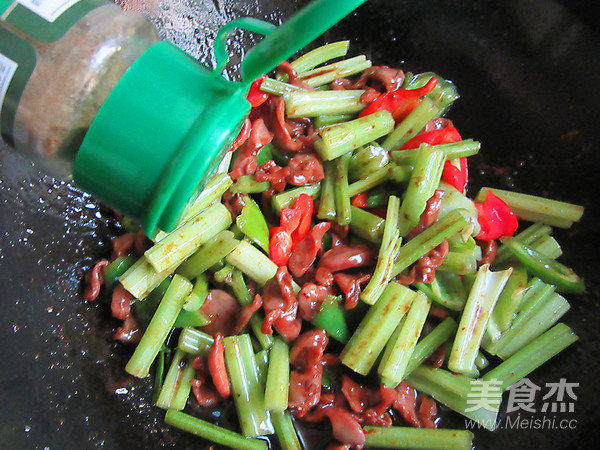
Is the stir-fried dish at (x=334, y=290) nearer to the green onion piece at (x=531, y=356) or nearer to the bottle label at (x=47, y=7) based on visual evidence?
the green onion piece at (x=531, y=356)

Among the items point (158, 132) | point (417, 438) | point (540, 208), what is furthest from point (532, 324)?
point (158, 132)

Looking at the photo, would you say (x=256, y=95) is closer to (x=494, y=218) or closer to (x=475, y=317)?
(x=494, y=218)

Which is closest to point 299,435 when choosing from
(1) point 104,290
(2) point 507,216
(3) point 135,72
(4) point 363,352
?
(4) point 363,352

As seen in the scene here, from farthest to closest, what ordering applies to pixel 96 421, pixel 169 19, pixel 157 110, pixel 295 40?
1. pixel 169 19
2. pixel 96 421
3. pixel 157 110
4. pixel 295 40

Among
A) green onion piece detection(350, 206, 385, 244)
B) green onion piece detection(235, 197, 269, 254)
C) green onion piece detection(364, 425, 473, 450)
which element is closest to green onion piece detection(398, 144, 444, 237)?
green onion piece detection(350, 206, 385, 244)

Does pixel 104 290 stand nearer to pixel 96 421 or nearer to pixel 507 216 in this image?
pixel 96 421

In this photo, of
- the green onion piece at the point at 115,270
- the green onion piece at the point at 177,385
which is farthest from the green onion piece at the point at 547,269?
the green onion piece at the point at 115,270

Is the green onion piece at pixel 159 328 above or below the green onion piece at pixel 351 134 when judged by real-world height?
below
